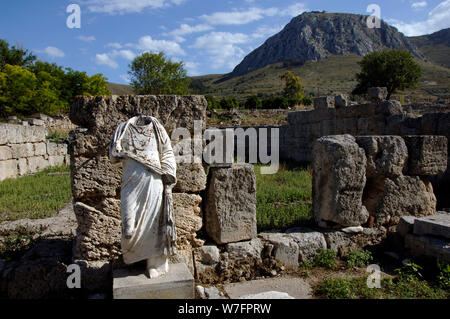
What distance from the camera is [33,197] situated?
778 centimetres

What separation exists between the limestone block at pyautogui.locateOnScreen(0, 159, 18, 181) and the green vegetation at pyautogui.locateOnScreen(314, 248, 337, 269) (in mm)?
10419

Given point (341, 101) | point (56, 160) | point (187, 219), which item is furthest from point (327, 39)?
point (187, 219)

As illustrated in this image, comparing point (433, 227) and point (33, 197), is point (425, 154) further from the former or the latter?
point (33, 197)

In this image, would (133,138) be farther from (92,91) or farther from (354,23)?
(354,23)

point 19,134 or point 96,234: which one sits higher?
point 19,134

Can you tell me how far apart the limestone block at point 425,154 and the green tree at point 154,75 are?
112 ft

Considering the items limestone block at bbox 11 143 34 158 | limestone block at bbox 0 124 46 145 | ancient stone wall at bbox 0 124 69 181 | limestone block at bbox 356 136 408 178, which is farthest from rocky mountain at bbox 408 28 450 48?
limestone block at bbox 11 143 34 158

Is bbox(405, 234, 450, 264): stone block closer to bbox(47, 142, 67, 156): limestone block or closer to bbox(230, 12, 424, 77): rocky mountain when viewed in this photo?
bbox(47, 142, 67, 156): limestone block

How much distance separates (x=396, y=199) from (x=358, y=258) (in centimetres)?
117

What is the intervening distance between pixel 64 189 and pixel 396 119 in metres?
9.59

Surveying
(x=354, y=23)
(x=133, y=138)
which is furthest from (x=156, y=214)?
(x=354, y=23)

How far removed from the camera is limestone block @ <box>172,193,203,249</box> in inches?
151

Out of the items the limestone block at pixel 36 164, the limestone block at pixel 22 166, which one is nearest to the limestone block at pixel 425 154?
the limestone block at pixel 22 166

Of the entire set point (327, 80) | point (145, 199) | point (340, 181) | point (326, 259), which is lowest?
point (326, 259)
